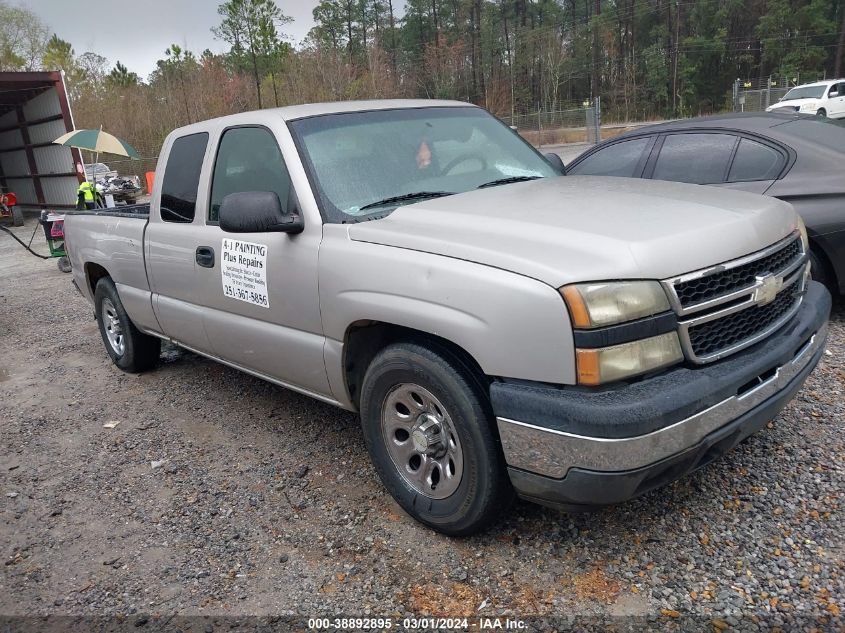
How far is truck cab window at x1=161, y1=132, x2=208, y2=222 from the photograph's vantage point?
13.9ft

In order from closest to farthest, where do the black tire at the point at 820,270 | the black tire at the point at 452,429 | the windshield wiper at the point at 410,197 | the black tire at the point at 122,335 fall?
the black tire at the point at 452,429, the windshield wiper at the point at 410,197, the black tire at the point at 820,270, the black tire at the point at 122,335

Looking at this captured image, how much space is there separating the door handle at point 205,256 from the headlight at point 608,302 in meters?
2.35

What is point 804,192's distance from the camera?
16.1ft

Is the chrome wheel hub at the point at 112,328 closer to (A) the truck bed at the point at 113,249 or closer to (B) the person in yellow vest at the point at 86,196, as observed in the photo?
(A) the truck bed at the point at 113,249

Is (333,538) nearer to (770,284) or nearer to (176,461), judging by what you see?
(176,461)

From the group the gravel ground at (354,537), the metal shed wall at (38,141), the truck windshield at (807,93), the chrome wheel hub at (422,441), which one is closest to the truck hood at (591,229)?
the chrome wheel hub at (422,441)

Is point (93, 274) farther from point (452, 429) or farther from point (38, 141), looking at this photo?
point (38, 141)

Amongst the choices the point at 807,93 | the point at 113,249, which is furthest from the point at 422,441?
the point at 807,93

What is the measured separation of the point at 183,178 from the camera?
4414mm

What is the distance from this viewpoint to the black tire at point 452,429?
2.63m

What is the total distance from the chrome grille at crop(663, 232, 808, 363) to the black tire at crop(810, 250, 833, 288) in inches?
93.4

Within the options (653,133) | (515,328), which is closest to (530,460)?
(515,328)

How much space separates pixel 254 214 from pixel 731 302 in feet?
6.82

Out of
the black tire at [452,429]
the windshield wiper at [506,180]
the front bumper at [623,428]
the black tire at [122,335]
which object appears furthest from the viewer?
the black tire at [122,335]
